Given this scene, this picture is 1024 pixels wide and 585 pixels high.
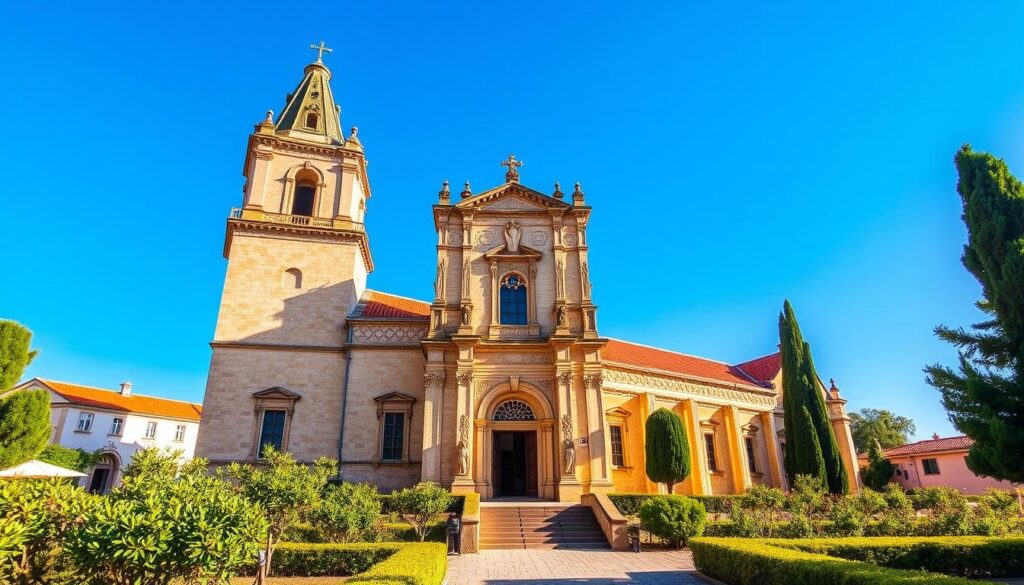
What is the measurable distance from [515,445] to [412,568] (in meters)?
15.3

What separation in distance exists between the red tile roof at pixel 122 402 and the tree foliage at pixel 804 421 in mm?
38923

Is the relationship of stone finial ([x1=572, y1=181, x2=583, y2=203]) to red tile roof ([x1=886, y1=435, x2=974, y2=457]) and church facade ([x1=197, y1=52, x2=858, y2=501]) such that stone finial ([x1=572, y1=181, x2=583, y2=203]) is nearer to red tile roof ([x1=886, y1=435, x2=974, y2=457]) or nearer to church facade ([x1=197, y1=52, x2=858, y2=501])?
church facade ([x1=197, y1=52, x2=858, y2=501])

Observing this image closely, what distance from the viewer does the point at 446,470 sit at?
68.2 feet

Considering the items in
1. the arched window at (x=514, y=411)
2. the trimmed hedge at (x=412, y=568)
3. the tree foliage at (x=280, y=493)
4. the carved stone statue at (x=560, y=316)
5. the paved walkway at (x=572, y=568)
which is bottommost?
the paved walkway at (x=572, y=568)

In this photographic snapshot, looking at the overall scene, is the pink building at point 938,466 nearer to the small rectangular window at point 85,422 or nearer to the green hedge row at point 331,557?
the green hedge row at point 331,557

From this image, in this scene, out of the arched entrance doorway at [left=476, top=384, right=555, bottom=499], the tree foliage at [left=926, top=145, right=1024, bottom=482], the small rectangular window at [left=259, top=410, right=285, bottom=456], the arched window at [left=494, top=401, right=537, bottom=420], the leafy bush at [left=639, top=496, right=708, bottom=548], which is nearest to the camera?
the tree foliage at [left=926, top=145, right=1024, bottom=482]

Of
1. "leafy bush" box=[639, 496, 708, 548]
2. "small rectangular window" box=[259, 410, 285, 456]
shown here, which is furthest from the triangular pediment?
"leafy bush" box=[639, 496, 708, 548]

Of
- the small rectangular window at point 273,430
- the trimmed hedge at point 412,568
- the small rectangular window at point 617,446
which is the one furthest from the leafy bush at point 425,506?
the small rectangular window at point 617,446

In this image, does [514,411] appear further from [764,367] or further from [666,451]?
[764,367]

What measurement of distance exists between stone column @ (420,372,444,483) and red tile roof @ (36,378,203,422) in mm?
25227

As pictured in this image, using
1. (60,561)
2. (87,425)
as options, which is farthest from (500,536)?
(87,425)

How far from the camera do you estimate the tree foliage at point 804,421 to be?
84.7 ft

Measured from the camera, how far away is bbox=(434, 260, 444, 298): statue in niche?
78.0ft

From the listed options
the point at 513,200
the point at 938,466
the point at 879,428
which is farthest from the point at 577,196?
the point at 879,428
